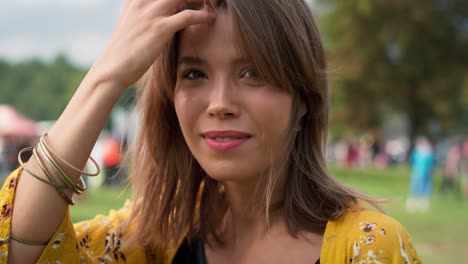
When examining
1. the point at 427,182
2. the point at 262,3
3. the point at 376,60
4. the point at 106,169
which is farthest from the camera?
the point at 376,60

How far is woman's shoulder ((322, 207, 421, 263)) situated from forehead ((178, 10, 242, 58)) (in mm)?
649

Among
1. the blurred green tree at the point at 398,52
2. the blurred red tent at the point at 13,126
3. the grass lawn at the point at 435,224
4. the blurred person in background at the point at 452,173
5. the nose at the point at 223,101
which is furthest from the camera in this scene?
the blurred green tree at the point at 398,52

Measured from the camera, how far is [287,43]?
7.22 ft

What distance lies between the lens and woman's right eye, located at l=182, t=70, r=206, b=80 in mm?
2240

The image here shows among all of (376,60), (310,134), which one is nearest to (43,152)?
(310,134)

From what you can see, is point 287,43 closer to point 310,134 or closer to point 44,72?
point 310,134

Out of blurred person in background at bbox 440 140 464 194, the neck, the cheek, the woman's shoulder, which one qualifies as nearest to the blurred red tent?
blurred person in background at bbox 440 140 464 194

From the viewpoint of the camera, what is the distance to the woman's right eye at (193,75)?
2240 millimetres

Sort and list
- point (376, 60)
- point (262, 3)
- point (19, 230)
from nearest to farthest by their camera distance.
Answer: point (19, 230), point (262, 3), point (376, 60)

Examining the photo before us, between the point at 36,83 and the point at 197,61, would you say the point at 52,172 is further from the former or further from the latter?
the point at 36,83

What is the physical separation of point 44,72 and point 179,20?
4641 inches

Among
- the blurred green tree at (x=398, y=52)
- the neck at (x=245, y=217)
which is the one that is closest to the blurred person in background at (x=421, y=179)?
the neck at (x=245, y=217)

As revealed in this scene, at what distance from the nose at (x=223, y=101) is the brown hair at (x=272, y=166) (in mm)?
120

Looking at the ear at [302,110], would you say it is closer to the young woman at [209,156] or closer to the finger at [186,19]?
the young woman at [209,156]
